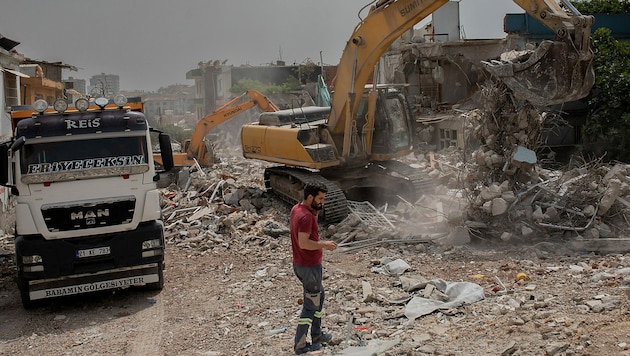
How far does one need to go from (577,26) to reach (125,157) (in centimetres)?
641

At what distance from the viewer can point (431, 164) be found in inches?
705

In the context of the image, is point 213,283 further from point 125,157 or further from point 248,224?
point 248,224

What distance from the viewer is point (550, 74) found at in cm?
954

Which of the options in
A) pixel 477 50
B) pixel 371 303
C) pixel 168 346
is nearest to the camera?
pixel 168 346

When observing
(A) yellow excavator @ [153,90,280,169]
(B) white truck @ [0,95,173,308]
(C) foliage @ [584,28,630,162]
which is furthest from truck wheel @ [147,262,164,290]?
(C) foliage @ [584,28,630,162]

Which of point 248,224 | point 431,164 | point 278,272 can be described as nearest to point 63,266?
point 278,272

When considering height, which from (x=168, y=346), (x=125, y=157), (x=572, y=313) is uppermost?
(x=125, y=157)

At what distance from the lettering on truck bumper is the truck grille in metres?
0.64

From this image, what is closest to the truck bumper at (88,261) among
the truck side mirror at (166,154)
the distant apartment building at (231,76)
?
the truck side mirror at (166,154)

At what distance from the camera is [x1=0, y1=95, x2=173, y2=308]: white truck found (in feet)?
27.4

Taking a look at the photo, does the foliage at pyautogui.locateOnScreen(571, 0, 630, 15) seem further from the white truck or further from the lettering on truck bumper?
the lettering on truck bumper

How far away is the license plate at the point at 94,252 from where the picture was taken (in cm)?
844

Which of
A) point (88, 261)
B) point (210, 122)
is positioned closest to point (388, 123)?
point (88, 261)

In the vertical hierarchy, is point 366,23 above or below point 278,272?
above
